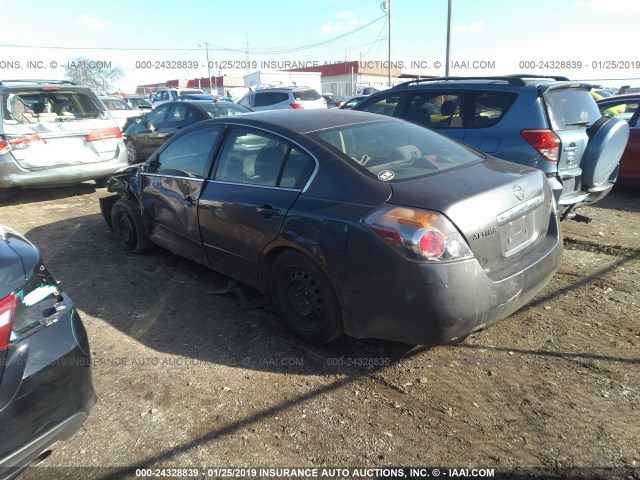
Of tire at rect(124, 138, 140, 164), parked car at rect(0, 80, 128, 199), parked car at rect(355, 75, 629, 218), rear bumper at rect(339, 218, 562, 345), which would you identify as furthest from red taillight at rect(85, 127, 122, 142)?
rear bumper at rect(339, 218, 562, 345)

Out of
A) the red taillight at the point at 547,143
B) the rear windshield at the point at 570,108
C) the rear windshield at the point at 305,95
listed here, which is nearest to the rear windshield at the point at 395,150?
the red taillight at the point at 547,143

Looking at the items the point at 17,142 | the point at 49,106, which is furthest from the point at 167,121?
the point at 17,142

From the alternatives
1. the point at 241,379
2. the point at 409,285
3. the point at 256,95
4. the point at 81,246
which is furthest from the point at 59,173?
the point at 256,95

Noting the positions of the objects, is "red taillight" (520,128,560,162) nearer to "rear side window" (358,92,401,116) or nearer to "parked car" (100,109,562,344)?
"parked car" (100,109,562,344)

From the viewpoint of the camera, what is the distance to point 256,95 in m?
16.3

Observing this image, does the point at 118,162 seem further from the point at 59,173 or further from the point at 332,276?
the point at 332,276

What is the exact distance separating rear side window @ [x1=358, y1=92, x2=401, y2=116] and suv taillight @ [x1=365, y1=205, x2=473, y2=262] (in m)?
3.94

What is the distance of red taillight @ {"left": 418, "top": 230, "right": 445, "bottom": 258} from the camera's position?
2.53 metres

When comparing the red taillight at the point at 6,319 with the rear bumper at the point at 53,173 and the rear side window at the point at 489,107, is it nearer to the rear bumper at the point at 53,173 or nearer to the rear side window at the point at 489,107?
the rear side window at the point at 489,107

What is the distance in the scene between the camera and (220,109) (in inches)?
392

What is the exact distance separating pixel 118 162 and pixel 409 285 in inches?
264

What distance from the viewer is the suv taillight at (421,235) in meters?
2.54

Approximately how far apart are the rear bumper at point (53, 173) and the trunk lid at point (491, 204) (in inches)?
239

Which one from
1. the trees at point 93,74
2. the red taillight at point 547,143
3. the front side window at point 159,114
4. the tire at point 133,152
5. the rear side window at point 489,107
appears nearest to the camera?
the red taillight at point 547,143
